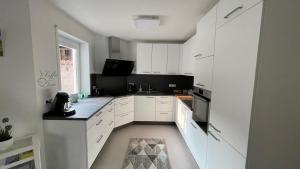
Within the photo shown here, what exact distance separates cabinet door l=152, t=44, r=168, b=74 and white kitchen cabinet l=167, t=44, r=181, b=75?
107 mm

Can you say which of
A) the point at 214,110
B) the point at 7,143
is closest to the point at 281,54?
the point at 214,110

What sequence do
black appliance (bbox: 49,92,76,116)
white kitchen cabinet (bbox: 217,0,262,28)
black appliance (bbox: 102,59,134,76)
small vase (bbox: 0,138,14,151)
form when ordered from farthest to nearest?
black appliance (bbox: 102,59,134,76), black appliance (bbox: 49,92,76,116), small vase (bbox: 0,138,14,151), white kitchen cabinet (bbox: 217,0,262,28)

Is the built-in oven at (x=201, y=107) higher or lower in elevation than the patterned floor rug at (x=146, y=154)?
higher

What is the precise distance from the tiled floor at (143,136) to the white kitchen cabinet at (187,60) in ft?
4.74

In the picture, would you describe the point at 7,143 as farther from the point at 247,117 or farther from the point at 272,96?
the point at 272,96

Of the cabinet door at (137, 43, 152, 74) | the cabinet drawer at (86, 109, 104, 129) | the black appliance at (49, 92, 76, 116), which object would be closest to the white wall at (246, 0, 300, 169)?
the cabinet drawer at (86, 109, 104, 129)

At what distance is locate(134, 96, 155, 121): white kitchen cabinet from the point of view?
145 inches

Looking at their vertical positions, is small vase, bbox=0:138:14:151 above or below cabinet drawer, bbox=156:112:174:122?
above

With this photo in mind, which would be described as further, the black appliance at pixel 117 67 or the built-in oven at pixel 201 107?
the black appliance at pixel 117 67

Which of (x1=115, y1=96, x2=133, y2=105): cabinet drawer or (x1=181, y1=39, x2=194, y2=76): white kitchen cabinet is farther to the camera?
(x1=115, y1=96, x2=133, y2=105): cabinet drawer

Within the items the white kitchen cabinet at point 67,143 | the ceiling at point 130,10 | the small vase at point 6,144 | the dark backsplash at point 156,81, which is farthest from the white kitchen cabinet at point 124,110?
the small vase at point 6,144

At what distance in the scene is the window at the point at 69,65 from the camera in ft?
8.16

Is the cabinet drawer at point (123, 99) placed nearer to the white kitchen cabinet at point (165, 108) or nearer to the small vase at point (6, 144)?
the white kitchen cabinet at point (165, 108)

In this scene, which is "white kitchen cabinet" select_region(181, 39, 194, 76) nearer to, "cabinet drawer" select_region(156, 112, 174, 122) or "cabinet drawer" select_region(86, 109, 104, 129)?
"cabinet drawer" select_region(156, 112, 174, 122)
